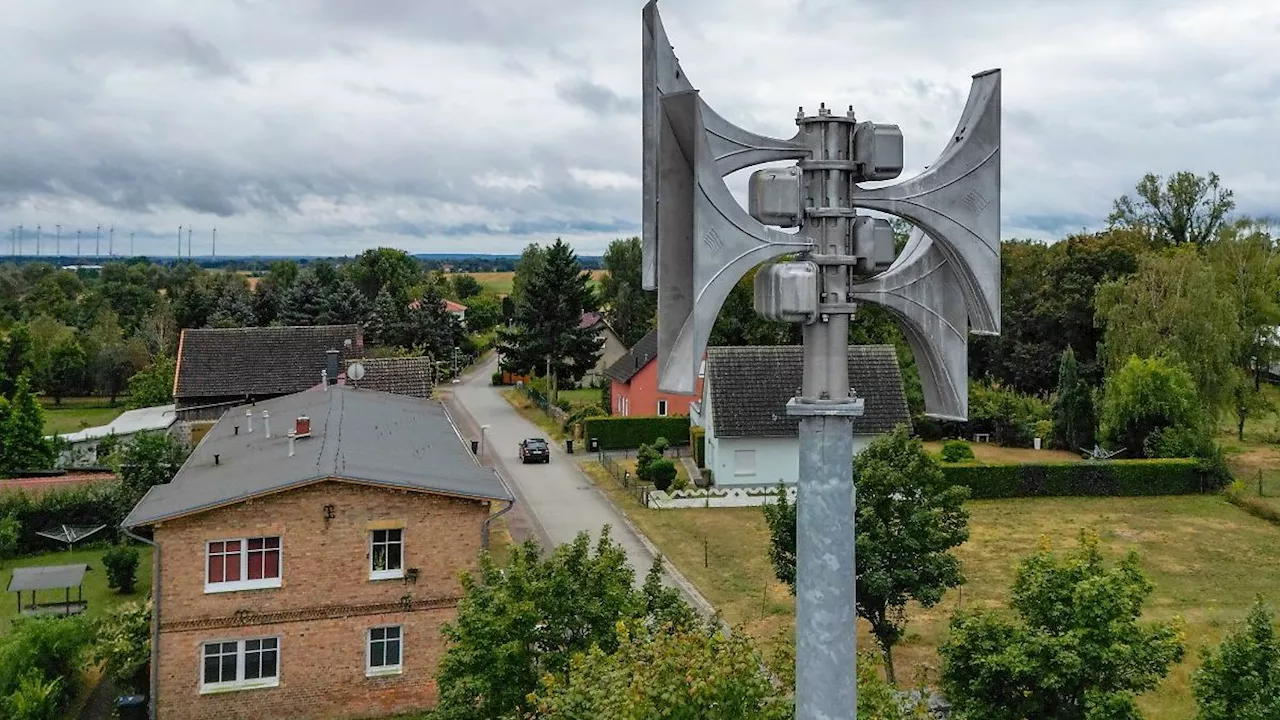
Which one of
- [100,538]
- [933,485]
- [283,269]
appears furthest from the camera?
[283,269]

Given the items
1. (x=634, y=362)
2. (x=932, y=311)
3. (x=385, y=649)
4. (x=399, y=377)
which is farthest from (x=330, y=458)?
(x=634, y=362)

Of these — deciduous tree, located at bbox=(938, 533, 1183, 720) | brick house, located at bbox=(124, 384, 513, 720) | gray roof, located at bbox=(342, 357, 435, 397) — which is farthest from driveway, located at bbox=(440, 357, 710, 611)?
deciduous tree, located at bbox=(938, 533, 1183, 720)

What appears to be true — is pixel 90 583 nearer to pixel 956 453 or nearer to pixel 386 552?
pixel 386 552

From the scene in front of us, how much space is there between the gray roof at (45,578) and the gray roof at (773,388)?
2269cm

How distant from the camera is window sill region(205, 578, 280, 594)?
770 inches

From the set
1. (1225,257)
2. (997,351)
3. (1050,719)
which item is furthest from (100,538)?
(1225,257)

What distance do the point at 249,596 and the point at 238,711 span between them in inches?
89.9

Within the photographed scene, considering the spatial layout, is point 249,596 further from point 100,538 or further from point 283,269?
point 283,269

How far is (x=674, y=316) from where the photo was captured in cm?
462

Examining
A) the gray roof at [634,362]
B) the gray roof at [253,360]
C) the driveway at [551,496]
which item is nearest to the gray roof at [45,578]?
the driveway at [551,496]

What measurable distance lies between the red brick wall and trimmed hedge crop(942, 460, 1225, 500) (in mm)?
25127

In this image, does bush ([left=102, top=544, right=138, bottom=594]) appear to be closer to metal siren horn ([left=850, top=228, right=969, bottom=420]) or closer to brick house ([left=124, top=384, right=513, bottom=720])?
brick house ([left=124, top=384, right=513, bottom=720])

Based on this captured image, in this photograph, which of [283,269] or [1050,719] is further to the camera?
[283,269]

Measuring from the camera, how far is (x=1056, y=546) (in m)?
31.9
